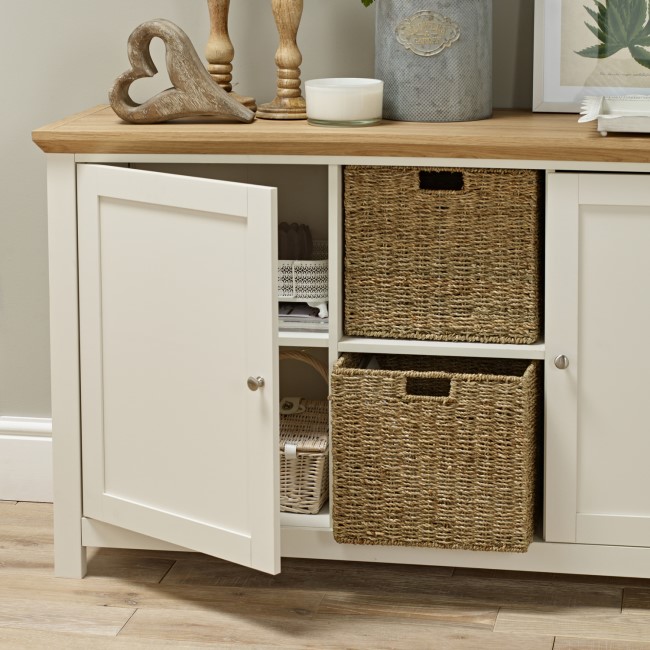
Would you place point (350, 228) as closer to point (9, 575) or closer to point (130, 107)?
point (130, 107)

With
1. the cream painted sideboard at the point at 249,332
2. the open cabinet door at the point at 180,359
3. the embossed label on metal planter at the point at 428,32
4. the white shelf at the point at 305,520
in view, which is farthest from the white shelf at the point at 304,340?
the embossed label on metal planter at the point at 428,32

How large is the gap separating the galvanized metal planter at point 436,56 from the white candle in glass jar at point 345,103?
6 cm

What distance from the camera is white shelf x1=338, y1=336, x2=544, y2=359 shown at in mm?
1982

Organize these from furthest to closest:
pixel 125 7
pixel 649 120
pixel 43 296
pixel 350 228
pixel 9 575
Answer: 1. pixel 43 296
2. pixel 125 7
3. pixel 9 575
4. pixel 350 228
5. pixel 649 120

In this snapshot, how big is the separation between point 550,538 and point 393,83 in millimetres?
860

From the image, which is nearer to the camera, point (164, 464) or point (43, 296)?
point (164, 464)

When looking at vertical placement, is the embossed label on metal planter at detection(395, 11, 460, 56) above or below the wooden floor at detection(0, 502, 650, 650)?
above

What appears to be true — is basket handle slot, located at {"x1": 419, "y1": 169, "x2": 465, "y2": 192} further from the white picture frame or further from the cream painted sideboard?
the white picture frame

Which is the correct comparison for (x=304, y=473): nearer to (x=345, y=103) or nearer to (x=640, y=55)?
(x=345, y=103)

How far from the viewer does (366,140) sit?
6.32ft

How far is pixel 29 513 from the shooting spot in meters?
2.50

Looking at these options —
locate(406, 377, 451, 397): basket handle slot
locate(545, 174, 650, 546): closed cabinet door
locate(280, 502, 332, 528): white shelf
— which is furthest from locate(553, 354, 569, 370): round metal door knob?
locate(280, 502, 332, 528): white shelf

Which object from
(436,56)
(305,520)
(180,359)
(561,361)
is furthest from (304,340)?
(436,56)

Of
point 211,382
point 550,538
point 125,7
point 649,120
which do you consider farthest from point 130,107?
point 550,538
